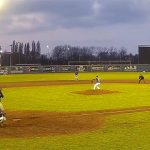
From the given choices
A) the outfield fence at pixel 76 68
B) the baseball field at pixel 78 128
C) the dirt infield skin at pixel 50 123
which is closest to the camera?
the baseball field at pixel 78 128

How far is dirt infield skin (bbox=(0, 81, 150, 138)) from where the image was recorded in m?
18.7

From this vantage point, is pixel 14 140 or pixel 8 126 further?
pixel 8 126

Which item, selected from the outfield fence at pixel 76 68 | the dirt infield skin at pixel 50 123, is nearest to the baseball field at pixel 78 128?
the dirt infield skin at pixel 50 123

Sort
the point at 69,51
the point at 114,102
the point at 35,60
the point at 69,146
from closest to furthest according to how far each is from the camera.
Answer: the point at 69,146
the point at 114,102
the point at 35,60
the point at 69,51

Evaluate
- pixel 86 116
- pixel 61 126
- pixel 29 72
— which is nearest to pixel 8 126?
pixel 61 126

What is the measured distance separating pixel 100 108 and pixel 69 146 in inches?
509

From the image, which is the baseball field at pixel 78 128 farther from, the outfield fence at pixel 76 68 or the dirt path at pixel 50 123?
the outfield fence at pixel 76 68

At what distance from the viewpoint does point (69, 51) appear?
190m

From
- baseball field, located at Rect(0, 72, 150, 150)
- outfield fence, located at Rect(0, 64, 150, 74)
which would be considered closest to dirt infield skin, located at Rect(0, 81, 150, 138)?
baseball field, located at Rect(0, 72, 150, 150)

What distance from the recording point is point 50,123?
2134 cm

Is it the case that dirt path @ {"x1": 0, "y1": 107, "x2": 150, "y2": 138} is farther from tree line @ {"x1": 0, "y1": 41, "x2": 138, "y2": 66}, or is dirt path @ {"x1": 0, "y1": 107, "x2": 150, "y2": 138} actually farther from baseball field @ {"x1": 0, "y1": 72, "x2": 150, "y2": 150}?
tree line @ {"x1": 0, "y1": 41, "x2": 138, "y2": 66}

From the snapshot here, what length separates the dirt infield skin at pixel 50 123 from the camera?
736 inches

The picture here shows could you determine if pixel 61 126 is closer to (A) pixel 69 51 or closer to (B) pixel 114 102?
(B) pixel 114 102

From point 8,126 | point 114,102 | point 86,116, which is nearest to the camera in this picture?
point 8,126
